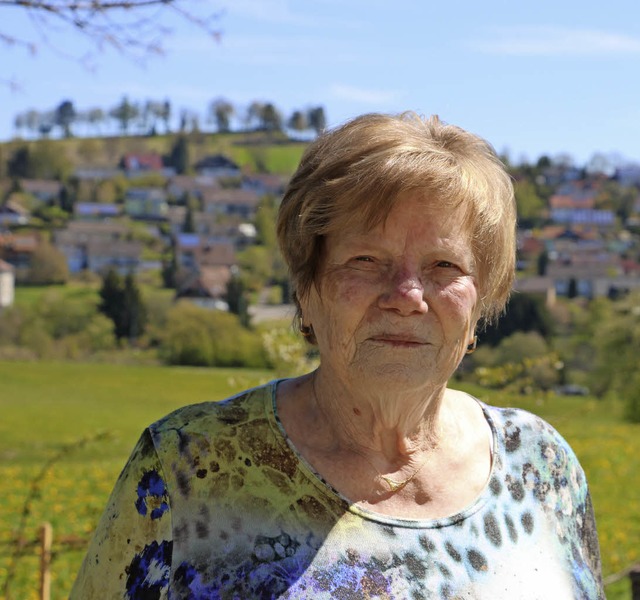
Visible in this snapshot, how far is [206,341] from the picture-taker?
1479 inches

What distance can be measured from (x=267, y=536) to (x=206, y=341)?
3605 centimetres

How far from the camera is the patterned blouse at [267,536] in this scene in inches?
68.4

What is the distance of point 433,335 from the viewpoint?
1871 millimetres

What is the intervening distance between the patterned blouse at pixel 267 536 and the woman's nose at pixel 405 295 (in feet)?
1.04

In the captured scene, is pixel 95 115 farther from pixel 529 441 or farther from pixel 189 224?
pixel 529 441

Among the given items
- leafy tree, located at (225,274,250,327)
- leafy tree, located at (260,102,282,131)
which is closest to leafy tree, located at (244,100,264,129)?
leafy tree, located at (260,102,282,131)

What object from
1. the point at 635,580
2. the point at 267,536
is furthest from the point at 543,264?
the point at 267,536

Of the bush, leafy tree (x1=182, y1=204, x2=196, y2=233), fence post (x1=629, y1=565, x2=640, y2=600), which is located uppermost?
fence post (x1=629, y1=565, x2=640, y2=600)

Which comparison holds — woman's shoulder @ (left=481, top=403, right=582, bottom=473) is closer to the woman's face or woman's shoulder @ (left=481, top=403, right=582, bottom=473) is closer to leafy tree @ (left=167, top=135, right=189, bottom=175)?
the woman's face

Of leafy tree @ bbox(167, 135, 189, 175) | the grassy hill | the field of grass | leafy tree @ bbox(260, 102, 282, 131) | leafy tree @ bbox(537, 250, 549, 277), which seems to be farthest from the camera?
leafy tree @ bbox(260, 102, 282, 131)

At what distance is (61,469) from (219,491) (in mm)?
16177

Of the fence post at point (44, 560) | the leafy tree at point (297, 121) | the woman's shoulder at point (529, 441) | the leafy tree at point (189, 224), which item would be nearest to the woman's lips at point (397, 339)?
the woman's shoulder at point (529, 441)

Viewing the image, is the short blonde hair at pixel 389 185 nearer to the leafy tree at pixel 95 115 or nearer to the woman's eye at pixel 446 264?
the woman's eye at pixel 446 264

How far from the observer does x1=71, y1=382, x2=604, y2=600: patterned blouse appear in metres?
1.74
